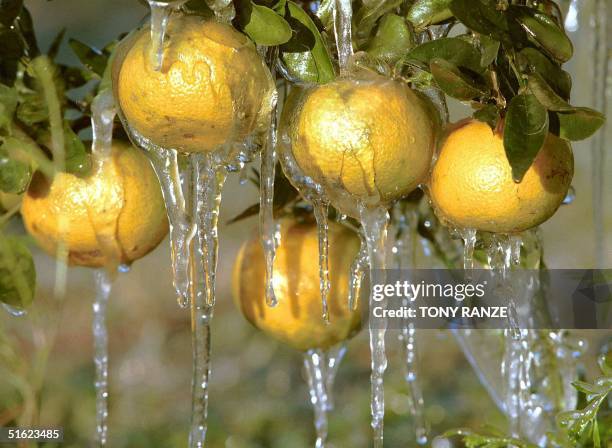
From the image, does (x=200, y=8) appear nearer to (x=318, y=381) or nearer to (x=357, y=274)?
(x=357, y=274)

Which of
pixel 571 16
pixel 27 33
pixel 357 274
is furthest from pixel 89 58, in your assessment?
pixel 571 16

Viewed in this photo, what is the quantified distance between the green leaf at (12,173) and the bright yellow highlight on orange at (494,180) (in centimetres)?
34

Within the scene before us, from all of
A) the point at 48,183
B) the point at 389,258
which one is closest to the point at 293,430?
the point at 389,258

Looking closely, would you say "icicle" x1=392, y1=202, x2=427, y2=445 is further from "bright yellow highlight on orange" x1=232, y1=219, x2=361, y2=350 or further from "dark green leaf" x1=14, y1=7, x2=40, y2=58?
"dark green leaf" x1=14, y1=7, x2=40, y2=58

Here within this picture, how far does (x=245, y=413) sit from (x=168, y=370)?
362 mm

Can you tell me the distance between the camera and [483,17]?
2.03ft

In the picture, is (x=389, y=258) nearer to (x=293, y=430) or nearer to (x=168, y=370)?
(x=293, y=430)

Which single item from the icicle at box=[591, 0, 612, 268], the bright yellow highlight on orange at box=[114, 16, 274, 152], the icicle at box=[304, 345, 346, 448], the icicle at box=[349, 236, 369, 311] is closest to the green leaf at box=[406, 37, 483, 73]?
the bright yellow highlight on orange at box=[114, 16, 274, 152]

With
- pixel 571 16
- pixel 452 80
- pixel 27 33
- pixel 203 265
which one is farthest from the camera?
pixel 571 16

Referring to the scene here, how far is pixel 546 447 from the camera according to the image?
1028 millimetres

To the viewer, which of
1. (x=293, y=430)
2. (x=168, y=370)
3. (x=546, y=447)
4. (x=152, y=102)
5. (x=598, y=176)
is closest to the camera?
(x=152, y=102)

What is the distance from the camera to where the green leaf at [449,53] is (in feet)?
2.02

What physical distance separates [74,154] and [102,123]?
1.5 inches

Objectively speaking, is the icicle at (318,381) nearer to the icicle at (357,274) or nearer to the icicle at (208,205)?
the icicle at (357,274)
